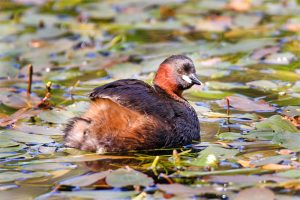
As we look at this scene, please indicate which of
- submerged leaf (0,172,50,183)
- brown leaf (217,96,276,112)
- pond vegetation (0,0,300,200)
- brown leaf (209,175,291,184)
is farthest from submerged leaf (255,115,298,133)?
submerged leaf (0,172,50,183)

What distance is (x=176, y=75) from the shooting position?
746 cm

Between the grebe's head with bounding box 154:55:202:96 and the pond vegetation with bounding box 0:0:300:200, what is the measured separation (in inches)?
16.5

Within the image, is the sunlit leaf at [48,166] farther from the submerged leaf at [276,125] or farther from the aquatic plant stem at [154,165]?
the submerged leaf at [276,125]

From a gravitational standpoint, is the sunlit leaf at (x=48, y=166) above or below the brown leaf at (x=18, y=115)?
below

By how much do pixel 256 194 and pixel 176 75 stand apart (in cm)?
248

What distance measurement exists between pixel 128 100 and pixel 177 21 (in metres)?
5.45

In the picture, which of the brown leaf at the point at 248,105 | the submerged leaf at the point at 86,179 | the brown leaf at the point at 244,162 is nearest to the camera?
the submerged leaf at the point at 86,179

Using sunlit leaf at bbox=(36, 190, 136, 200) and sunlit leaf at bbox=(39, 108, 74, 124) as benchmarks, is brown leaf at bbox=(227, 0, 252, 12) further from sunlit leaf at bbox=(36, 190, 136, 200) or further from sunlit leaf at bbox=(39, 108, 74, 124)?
sunlit leaf at bbox=(36, 190, 136, 200)

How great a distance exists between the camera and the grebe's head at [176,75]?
7461 mm

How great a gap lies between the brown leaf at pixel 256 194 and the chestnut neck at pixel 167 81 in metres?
2.30

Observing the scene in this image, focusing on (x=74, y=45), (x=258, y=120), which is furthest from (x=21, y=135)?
(x=74, y=45)

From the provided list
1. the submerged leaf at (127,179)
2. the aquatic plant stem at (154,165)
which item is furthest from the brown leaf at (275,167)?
the submerged leaf at (127,179)

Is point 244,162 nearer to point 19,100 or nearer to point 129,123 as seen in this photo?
point 129,123

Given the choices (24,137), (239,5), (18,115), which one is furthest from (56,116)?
(239,5)
